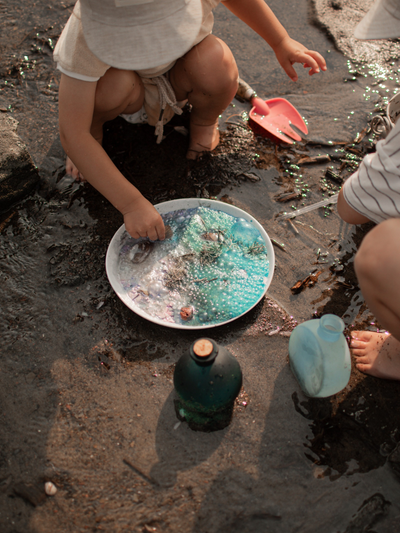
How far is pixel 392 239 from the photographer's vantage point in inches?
48.1

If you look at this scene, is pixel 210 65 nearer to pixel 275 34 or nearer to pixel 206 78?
pixel 206 78

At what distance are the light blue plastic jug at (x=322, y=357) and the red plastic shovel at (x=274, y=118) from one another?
145 cm

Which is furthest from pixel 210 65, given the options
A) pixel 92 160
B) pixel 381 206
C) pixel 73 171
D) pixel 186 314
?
pixel 186 314

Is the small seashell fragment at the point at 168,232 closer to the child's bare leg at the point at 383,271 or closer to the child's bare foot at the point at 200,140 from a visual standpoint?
the child's bare foot at the point at 200,140

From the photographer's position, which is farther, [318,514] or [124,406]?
[124,406]

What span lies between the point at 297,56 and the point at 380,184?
1.16m

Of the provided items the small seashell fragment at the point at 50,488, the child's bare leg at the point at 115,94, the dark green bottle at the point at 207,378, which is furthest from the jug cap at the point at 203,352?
the child's bare leg at the point at 115,94

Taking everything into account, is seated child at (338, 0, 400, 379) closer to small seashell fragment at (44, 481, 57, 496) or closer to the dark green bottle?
the dark green bottle

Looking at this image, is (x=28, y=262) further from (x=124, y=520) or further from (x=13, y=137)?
(x=124, y=520)

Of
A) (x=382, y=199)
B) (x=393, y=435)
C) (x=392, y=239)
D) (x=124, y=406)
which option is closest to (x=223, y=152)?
(x=382, y=199)

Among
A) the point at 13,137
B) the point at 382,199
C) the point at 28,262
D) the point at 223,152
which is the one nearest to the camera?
the point at 382,199

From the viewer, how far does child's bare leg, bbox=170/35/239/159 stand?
181cm

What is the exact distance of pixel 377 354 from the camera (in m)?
1.59

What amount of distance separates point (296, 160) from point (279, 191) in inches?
11.8
